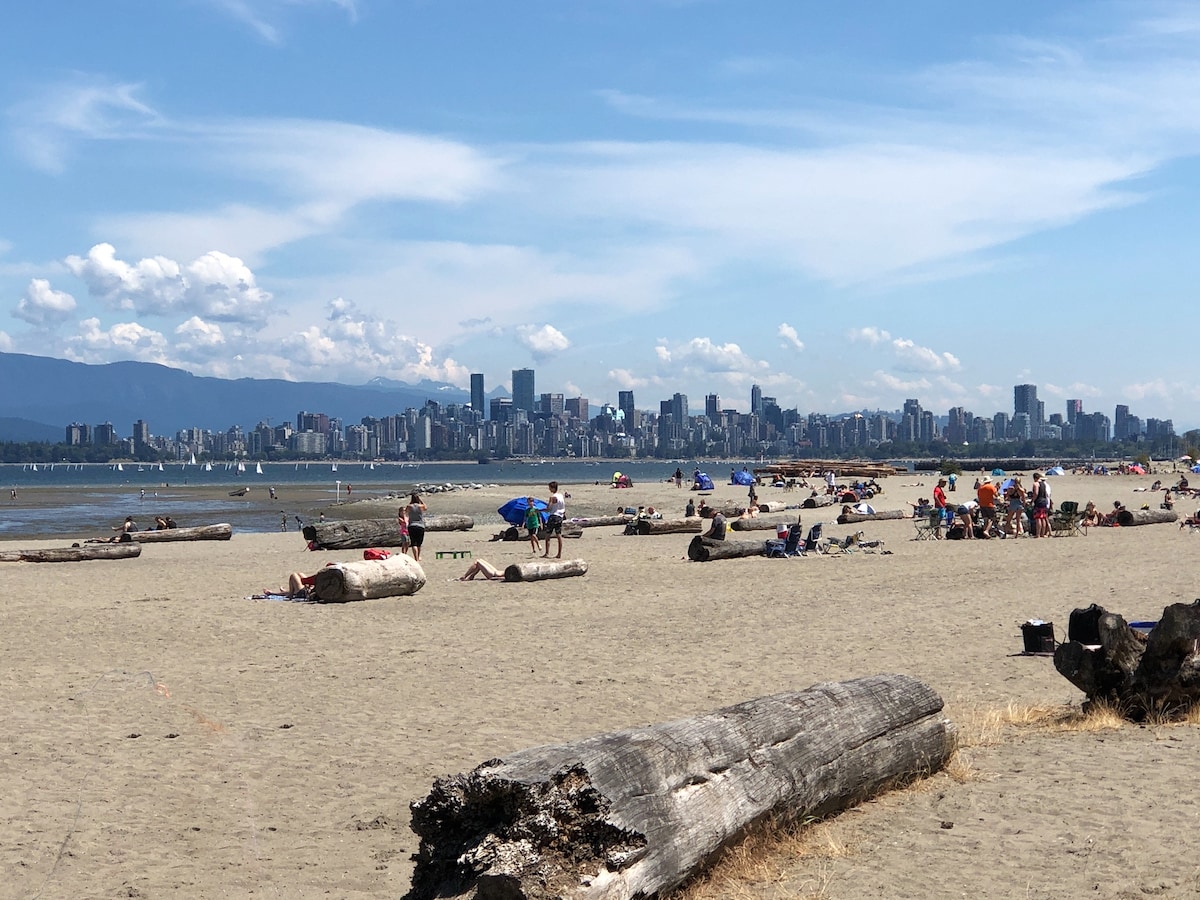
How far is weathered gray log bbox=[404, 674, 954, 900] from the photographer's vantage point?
482cm

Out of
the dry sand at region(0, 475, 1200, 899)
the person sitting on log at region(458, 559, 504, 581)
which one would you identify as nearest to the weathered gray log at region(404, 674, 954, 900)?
the dry sand at region(0, 475, 1200, 899)

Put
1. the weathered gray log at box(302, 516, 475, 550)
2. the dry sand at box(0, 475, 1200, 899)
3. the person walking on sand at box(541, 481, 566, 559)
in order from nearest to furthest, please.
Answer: the dry sand at box(0, 475, 1200, 899)
the person walking on sand at box(541, 481, 566, 559)
the weathered gray log at box(302, 516, 475, 550)

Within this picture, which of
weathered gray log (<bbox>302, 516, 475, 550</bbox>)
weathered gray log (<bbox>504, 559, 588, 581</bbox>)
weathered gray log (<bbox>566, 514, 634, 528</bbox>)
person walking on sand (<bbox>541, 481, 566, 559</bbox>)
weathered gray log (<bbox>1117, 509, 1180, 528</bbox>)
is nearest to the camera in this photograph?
weathered gray log (<bbox>504, 559, 588, 581</bbox>)

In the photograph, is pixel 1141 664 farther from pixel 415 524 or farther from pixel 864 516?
pixel 864 516

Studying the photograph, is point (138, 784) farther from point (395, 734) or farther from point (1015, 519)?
point (1015, 519)

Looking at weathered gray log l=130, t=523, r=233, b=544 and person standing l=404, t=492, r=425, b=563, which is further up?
person standing l=404, t=492, r=425, b=563

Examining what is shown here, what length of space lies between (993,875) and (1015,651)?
23.9ft

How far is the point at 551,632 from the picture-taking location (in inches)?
557

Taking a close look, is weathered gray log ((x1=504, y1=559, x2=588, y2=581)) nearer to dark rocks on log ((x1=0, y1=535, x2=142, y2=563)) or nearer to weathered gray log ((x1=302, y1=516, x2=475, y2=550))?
weathered gray log ((x1=302, y1=516, x2=475, y2=550))

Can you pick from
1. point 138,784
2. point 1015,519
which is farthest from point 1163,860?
point 1015,519

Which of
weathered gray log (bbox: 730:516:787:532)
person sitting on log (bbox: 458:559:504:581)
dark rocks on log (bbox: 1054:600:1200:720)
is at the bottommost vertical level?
weathered gray log (bbox: 730:516:787:532)

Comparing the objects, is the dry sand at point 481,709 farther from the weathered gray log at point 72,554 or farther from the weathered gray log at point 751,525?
the weathered gray log at point 751,525

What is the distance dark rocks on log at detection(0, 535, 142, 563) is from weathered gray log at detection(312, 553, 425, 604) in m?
11.0

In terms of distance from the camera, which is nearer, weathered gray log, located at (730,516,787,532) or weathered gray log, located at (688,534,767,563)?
weathered gray log, located at (688,534,767,563)
